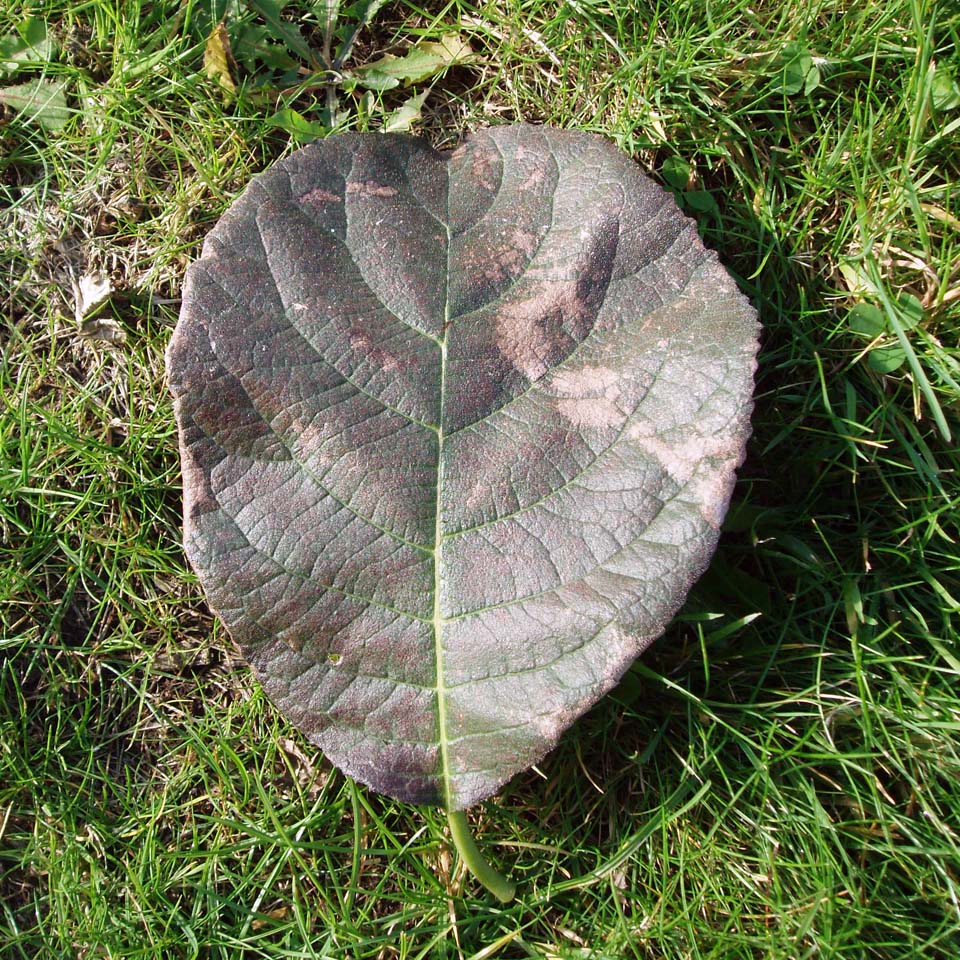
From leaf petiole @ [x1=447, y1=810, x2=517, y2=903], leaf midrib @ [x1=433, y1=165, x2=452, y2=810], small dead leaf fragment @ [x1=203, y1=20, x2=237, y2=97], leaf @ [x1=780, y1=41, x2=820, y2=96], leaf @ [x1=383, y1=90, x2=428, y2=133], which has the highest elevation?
small dead leaf fragment @ [x1=203, y1=20, x2=237, y2=97]

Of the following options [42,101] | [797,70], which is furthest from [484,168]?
[42,101]

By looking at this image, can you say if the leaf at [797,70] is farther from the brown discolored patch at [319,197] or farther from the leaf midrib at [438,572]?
the brown discolored patch at [319,197]

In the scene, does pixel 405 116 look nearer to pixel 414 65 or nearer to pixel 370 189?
pixel 414 65

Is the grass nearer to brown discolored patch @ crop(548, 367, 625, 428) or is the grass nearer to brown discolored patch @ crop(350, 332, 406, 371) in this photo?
brown discolored patch @ crop(548, 367, 625, 428)

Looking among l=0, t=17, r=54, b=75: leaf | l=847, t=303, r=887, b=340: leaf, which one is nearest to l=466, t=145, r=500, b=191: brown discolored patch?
l=847, t=303, r=887, b=340: leaf

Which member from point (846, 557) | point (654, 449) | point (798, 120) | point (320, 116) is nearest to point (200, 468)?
point (654, 449)

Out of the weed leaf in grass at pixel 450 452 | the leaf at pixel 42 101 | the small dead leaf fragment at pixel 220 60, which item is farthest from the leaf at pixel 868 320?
the leaf at pixel 42 101

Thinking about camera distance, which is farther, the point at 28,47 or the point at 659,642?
the point at 28,47

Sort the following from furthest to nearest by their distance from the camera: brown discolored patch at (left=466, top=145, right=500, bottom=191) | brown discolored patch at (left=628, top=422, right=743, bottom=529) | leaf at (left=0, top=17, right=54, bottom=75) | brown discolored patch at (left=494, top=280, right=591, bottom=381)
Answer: leaf at (left=0, top=17, right=54, bottom=75) → brown discolored patch at (left=466, top=145, right=500, bottom=191) → brown discolored patch at (left=494, top=280, right=591, bottom=381) → brown discolored patch at (left=628, top=422, right=743, bottom=529)
